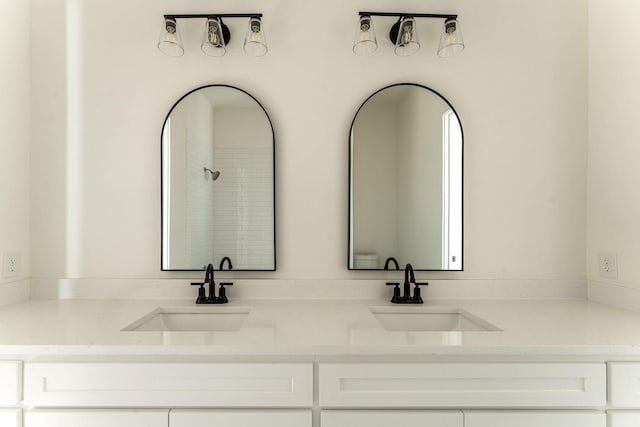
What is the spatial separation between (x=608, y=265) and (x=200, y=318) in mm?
1746

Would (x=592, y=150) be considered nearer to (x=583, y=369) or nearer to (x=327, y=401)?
(x=583, y=369)

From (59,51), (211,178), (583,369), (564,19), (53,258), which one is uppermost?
(564,19)

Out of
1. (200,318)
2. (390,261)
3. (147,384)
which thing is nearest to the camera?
(147,384)

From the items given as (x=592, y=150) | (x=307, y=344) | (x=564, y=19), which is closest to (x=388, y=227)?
(x=307, y=344)

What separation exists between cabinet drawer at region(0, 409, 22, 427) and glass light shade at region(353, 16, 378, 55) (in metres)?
1.77

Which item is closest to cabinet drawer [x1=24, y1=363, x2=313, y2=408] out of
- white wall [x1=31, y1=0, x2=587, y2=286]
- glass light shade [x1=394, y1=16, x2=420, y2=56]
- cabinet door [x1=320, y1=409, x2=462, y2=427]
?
cabinet door [x1=320, y1=409, x2=462, y2=427]

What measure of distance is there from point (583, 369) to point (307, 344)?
81 cm

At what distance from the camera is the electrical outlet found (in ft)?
5.34

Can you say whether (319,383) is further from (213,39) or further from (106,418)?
(213,39)

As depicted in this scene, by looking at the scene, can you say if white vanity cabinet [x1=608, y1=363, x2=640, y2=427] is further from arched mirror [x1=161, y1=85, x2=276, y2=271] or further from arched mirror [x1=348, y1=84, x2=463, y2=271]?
arched mirror [x1=161, y1=85, x2=276, y2=271]

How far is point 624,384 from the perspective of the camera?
112 centimetres

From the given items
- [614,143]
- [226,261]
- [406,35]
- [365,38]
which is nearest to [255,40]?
[365,38]

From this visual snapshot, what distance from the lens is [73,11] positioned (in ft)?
5.80

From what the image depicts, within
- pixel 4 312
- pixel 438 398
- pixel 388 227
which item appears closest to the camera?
pixel 438 398
